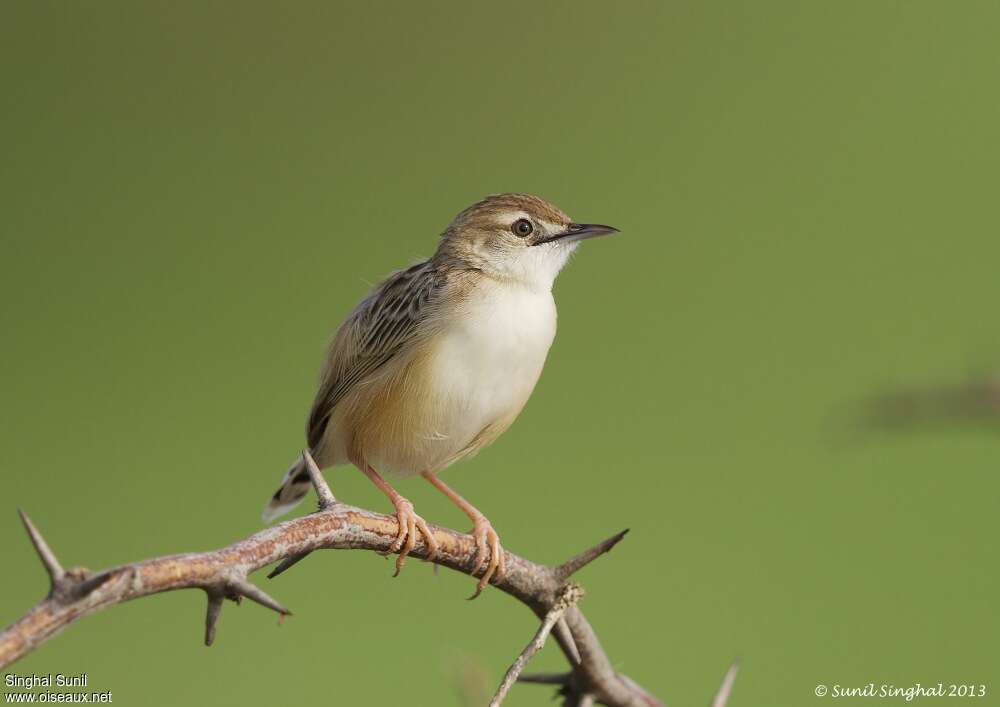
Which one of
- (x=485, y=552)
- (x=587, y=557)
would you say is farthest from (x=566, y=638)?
(x=485, y=552)

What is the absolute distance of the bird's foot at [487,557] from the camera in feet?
7.61

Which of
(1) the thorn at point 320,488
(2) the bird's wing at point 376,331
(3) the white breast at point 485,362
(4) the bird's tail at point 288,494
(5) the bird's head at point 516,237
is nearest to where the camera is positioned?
(1) the thorn at point 320,488

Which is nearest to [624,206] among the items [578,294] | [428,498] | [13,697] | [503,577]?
[578,294]

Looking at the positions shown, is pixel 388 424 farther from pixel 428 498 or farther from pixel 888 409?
pixel 888 409

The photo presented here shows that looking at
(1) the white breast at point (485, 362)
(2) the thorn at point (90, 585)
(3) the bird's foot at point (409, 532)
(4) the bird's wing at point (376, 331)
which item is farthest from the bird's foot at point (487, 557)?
(2) the thorn at point (90, 585)

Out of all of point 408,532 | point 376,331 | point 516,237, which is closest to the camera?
point 408,532

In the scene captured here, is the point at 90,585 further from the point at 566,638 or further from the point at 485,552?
the point at 485,552

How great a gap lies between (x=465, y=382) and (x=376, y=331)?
1.29 feet

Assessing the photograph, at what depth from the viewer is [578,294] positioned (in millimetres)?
6672

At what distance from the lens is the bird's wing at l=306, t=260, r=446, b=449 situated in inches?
136

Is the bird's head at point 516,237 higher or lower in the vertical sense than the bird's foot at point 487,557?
→ higher

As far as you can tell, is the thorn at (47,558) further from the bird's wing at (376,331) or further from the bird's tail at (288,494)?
the bird's tail at (288,494)

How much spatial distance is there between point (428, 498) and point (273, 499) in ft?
4.43

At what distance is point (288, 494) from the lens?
13.0ft
